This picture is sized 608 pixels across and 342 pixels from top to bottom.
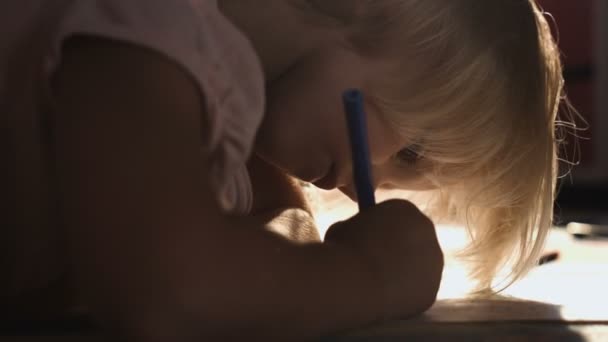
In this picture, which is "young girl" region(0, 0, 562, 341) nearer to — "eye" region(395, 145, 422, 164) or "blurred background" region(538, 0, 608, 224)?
"eye" region(395, 145, 422, 164)

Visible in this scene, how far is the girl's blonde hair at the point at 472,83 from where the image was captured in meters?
0.79

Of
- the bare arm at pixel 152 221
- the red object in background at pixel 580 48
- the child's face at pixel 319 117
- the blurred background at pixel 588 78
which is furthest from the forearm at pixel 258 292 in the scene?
the red object in background at pixel 580 48

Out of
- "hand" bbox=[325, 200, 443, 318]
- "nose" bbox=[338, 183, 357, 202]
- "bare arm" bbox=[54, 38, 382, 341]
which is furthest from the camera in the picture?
"nose" bbox=[338, 183, 357, 202]

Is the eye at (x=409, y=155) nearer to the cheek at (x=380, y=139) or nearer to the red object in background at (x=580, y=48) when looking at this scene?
the cheek at (x=380, y=139)

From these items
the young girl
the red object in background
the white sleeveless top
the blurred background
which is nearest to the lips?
the young girl

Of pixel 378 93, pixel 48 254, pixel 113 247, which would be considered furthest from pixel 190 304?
pixel 378 93

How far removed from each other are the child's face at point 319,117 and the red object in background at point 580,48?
2.24 metres

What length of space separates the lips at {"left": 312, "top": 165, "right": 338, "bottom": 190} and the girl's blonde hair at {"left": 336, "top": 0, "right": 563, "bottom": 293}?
9 cm

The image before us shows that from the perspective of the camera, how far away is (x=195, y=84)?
1.62 feet

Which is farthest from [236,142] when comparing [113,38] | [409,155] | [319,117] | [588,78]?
[588,78]

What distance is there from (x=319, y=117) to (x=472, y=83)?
15 centimetres

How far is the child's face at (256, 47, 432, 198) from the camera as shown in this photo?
778mm

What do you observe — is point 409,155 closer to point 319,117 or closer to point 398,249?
point 319,117

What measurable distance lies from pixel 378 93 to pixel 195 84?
0.33 metres
